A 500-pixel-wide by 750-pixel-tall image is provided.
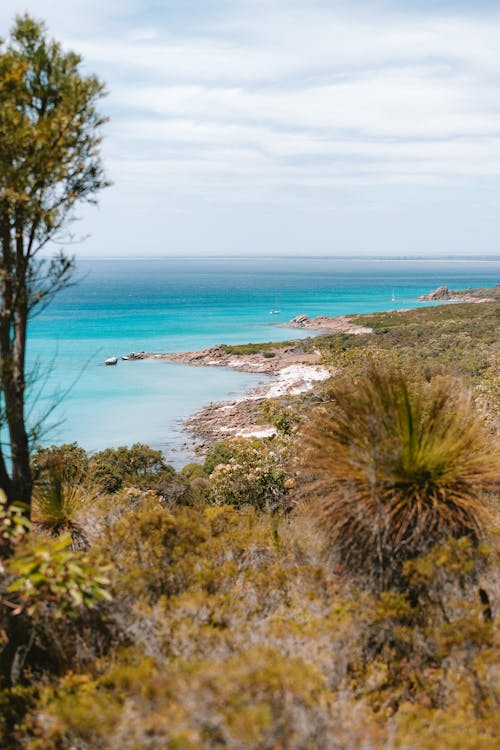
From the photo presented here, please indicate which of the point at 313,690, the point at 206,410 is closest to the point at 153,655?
the point at 313,690

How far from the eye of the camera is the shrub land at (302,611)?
3.11m

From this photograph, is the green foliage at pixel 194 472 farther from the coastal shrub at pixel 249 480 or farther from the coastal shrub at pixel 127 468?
the coastal shrub at pixel 249 480

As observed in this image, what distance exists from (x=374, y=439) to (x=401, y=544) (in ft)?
2.76

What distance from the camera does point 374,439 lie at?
5.04 metres

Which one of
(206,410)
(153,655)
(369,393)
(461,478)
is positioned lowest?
(206,410)

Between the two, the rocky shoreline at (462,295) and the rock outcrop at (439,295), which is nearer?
the rocky shoreline at (462,295)

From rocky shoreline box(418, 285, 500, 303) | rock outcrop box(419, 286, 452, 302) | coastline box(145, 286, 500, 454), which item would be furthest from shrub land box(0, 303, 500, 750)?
rock outcrop box(419, 286, 452, 302)

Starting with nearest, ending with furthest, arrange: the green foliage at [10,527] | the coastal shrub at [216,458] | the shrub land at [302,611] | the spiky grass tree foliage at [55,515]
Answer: the shrub land at [302,611] → the green foliage at [10,527] → the spiky grass tree foliage at [55,515] → the coastal shrub at [216,458]

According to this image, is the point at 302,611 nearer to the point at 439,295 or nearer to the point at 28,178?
the point at 28,178

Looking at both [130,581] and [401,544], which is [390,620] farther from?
[130,581]

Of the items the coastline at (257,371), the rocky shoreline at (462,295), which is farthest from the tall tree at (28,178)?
the rocky shoreline at (462,295)

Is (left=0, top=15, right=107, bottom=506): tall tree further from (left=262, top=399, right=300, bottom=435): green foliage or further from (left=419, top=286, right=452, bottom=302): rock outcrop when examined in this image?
(left=419, top=286, right=452, bottom=302): rock outcrop

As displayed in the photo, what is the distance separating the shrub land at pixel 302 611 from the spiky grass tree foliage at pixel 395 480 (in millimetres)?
16

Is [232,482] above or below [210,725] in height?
below
